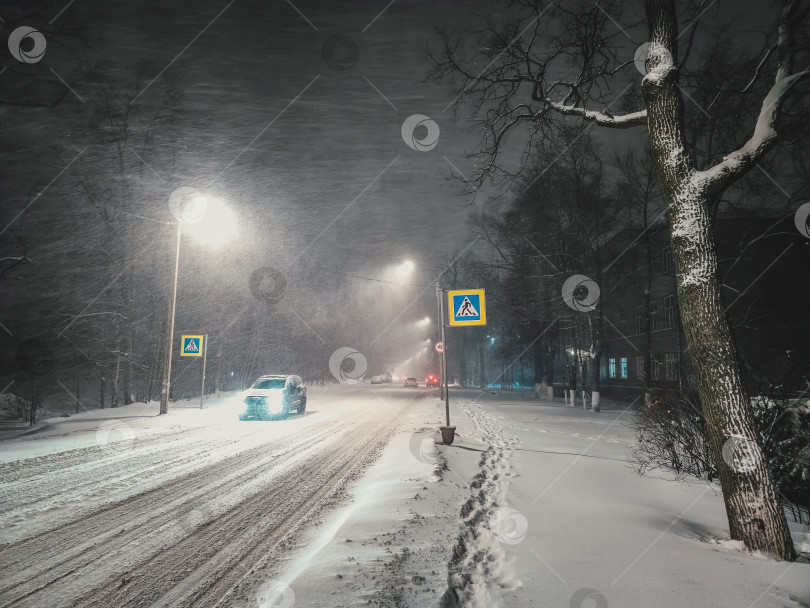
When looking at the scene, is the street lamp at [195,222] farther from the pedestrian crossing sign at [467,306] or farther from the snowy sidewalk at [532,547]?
the snowy sidewalk at [532,547]

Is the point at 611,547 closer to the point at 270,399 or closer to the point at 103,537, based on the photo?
the point at 103,537

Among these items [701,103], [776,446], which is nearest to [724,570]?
[776,446]

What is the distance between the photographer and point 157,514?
5645mm

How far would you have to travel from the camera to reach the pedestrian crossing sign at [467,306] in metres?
10.2

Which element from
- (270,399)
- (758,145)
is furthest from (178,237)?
(758,145)

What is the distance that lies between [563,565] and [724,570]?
1385 mm

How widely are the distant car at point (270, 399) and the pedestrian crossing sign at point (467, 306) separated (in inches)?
427

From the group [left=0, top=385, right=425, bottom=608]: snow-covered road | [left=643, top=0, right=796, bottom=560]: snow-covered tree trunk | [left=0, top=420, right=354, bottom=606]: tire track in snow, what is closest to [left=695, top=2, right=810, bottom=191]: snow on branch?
[left=643, top=0, right=796, bottom=560]: snow-covered tree trunk

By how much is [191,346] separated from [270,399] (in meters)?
5.21

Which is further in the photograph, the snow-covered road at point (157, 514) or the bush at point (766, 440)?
the bush at point (766, 440)

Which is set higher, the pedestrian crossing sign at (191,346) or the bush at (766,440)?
the pedestrian crossing sign at (191,346)

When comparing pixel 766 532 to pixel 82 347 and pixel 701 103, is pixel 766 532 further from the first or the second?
pixel 82 347

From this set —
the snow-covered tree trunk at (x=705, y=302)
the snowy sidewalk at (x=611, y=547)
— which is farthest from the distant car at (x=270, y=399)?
the snow-covered tree trunk at (x=705, y=302)

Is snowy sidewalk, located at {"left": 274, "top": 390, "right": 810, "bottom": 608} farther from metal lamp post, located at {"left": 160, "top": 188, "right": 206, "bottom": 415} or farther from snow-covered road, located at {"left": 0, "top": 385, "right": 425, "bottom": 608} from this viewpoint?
metal lamp post, located at {"left": 160, "top": 188, "right": 206, "bottom": 415}
